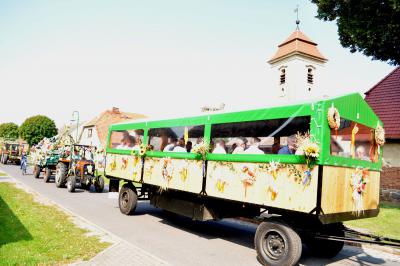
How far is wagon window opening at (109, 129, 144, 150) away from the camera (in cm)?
1009

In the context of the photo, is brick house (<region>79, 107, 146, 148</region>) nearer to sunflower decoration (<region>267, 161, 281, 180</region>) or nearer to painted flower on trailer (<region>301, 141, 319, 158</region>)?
sunflower decoration (<region>267, 161, 281, 180</region>)

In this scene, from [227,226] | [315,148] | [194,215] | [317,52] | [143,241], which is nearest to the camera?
[315,148]

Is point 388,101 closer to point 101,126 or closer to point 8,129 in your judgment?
point 101,126

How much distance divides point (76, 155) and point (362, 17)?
1452 cm

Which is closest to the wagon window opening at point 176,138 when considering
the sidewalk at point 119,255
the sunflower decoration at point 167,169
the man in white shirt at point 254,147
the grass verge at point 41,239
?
the sunflower decoration at point 167,169

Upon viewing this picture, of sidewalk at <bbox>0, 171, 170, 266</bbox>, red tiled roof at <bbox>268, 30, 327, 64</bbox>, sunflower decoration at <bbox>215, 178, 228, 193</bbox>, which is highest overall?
red tiled roof at <bbox>268, 30, 327, 64</bbox>

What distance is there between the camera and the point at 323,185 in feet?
17.4

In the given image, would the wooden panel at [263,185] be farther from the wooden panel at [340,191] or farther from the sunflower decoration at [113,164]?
the sunflower decoration at [113,164]

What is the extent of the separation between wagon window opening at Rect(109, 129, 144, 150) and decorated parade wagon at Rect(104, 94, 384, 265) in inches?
46.4

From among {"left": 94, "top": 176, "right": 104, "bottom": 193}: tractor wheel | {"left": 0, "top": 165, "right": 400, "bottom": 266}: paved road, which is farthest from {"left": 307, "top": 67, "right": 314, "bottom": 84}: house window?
{"left": 0, "top": 165, "right": 400, "bottom": 266}: paved road

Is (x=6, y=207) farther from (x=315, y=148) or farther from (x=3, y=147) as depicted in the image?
(x=3, y=147)

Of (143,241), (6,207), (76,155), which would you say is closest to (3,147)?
(76,155)

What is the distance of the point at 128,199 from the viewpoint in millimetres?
10242

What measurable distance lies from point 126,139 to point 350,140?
7.19 meters
